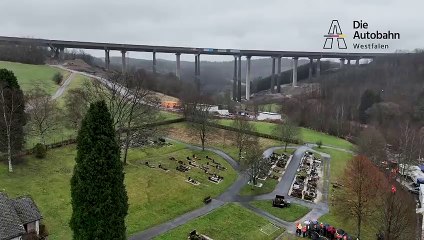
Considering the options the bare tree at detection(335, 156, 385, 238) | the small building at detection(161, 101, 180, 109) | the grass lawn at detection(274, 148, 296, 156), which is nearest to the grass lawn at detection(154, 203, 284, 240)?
the bare tree at detection(335, 156, 385, 238)

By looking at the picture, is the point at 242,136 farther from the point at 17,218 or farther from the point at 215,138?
the point at 17,218

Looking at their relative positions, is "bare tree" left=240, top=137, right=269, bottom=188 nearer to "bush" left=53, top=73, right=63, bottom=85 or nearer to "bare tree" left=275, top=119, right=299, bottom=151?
"bare tree" left=275, top=119, right=299, bottom=151

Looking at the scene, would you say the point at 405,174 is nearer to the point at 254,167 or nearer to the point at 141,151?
the point at 254,167

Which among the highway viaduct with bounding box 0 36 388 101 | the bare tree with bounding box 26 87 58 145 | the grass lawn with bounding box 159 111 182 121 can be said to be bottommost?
the grass lawn with bounding box 159 111 182 121

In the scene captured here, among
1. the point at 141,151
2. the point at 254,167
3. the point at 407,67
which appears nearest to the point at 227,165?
the point at 254,167

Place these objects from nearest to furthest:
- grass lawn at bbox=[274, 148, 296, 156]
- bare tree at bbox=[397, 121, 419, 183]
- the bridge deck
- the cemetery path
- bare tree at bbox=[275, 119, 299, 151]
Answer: the cemetery path, bare tree at bbox=[397, 121, 419, 183], grass lawn at bbox=[274, 148, 296, 156], bare tree at bbox=[275, 119, 299, 151], the bridge deck

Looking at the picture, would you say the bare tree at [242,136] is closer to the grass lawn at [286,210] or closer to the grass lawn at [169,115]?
the grass lawn at [286,210]
